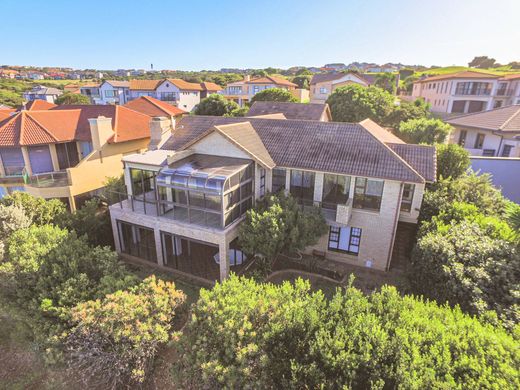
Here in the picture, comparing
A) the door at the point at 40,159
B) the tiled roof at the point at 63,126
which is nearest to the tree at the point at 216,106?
the tiled roof at the point at 63,126

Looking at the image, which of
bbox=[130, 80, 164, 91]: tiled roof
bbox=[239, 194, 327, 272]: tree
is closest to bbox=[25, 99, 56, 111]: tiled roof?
bbox=[239, 194, 327, 272]: tree

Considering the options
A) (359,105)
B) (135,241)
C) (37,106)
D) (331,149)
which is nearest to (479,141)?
(359,105)

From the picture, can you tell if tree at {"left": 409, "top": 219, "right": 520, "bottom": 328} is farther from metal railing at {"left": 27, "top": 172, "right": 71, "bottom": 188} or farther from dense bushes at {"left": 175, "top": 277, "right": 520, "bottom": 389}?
metal railing at {"left": 27, "top": 172, "right": 71, "bottom": 188}

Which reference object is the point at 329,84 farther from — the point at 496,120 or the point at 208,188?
the point at 208,188

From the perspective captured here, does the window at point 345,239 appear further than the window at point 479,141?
No

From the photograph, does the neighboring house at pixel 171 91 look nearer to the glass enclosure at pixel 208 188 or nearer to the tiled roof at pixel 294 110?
the tiled roof at pixel 294 110
